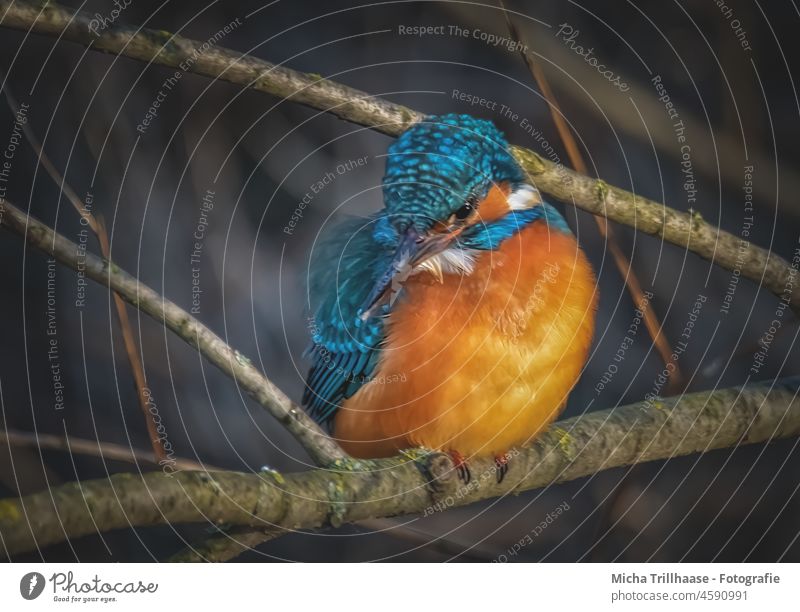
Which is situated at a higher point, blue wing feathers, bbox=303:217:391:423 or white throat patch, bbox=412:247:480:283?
white throat patch, bbox=412:247:480:283

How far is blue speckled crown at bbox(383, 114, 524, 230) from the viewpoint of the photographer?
0.92m

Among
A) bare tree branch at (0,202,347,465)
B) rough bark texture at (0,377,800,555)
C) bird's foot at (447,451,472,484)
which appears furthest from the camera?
bird's foot at (447,451,472,484)

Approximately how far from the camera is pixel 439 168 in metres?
0.92

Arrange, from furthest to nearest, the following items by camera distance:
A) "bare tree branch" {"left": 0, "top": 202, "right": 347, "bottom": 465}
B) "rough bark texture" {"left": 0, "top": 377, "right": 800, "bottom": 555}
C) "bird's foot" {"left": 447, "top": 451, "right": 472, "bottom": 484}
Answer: "bird's foot" {"left": 447, "top": 451, "right": 472, "bottom": 484} → "bare tree branch" {"left": 0, "top": 202, "right": 347, "bottom": 465} → "rough bark texture" {"left": 0, "top": 377, "right": 800, "bottom": 555}

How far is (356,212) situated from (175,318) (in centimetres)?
22

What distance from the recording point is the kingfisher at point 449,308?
94 centimetres

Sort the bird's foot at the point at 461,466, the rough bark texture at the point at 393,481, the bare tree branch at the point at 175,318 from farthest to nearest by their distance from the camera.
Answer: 1. the bird's foot at the point at 461,466
2. the bare tree branch at the point at 175,318
3. the rough bark texture at the point at 393,481

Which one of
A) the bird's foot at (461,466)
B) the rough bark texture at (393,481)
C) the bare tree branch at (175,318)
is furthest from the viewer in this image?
the bird's foot at (461,466)

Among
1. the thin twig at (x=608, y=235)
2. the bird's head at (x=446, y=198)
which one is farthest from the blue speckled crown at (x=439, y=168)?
the thin twig at (x=608, y=235)

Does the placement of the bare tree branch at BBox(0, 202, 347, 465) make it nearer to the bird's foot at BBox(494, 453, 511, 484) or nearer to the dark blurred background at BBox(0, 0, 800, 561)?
the dark blurred background at BBox(0, 0, 800, 561)

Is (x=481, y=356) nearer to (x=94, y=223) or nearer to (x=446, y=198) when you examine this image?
(x=446, y=198)

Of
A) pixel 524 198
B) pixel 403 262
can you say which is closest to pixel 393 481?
pixel 403 262

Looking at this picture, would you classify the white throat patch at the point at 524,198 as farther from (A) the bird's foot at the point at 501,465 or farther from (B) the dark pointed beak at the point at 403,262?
(A) the bird's foot at the point at 501,465

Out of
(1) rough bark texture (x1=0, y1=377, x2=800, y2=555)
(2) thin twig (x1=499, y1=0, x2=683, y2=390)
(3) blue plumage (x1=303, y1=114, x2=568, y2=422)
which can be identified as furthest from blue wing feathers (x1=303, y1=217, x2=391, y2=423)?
(2) thin twig (x1=499, y1=0, x2=683, y2=390)
